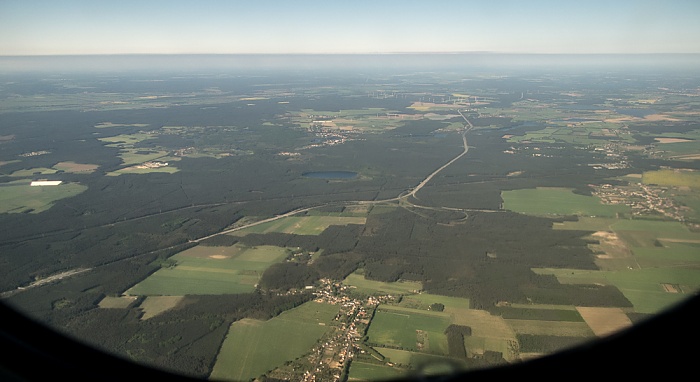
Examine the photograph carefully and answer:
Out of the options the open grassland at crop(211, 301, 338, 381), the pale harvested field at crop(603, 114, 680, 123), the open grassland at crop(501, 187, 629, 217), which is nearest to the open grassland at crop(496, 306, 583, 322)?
the open grassland at crop(211, 301, 338, 381)

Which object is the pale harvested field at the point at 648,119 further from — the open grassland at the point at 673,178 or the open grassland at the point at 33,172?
the open grassland at the point at 33,172

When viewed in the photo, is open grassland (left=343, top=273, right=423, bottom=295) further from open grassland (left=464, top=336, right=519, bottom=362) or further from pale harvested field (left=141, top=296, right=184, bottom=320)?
pale harvested field (left=141, top=296, right=184, bottom=320)

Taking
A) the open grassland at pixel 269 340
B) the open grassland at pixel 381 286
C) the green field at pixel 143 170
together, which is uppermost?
the open grassland at pixel 269 340

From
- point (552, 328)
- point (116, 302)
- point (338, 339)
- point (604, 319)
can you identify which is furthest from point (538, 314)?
point (116, 302)

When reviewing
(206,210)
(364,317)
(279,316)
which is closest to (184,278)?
(279,316)

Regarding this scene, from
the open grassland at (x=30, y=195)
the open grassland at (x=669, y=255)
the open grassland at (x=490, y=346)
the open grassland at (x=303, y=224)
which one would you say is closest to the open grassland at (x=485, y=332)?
the open grassland at (x=490, y=346)

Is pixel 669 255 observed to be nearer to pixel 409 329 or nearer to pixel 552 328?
pixel 552 328

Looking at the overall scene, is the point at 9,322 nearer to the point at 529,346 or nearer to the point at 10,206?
the point at 529,346
